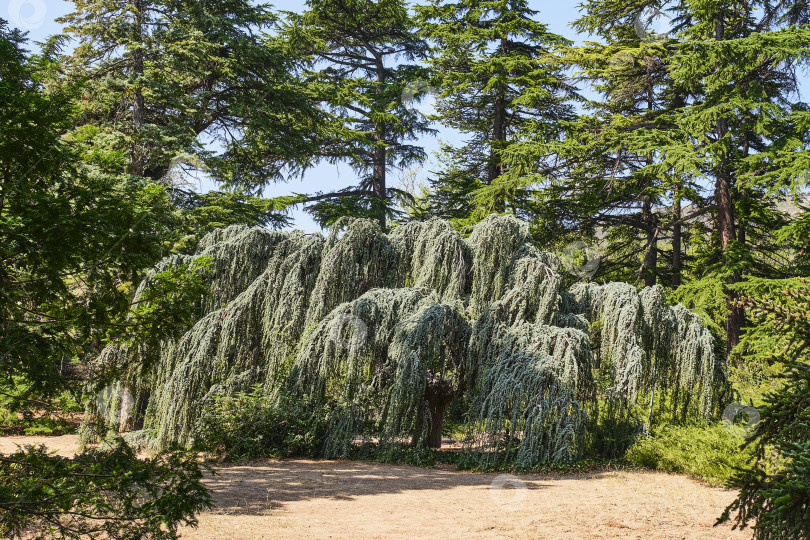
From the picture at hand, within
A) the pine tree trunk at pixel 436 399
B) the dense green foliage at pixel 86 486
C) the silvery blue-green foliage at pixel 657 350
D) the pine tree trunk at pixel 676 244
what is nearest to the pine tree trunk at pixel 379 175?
the pine tree trunk at pixel 676 244

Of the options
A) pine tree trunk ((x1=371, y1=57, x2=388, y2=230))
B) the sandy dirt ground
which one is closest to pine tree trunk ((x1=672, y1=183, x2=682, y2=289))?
pine tree trunk ((x1=371, y1=57, x2=388, y2=230))

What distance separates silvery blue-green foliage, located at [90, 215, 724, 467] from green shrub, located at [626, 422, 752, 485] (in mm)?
669

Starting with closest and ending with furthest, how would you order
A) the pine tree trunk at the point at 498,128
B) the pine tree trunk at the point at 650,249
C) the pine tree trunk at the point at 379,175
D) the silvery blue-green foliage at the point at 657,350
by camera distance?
the silvery blue-green foliage at the point at 657,350 → the pine tree trunk at the point at 650,249 → the pine tree trunk at the point at 498,128 → the pine tree trunk at the point at 379,175

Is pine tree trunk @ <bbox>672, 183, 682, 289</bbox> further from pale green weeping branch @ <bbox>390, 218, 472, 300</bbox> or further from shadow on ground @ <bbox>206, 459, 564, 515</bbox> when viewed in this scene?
shadow on ground @ <bbox>206, 459, 564, 515</bbox>

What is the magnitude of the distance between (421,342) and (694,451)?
3.61 meters

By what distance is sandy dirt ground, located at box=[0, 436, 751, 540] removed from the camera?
474 cm

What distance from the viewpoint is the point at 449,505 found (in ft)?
18.5

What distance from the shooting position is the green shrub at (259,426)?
7.83m

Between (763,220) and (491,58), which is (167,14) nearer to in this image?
(491,58)

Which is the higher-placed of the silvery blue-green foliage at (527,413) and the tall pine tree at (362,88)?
the tall pine tree at (362,88)

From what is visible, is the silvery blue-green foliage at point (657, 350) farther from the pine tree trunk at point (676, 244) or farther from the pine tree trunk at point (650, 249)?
the pine tree trunk at point (676, 244)

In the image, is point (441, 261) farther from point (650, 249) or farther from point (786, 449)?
point (650, 249)

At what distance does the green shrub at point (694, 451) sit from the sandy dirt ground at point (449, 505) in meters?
0.22

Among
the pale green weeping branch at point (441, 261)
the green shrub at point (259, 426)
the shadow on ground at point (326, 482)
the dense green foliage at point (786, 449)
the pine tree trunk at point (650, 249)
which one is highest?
the pine tree trunk at point (650, 249)
